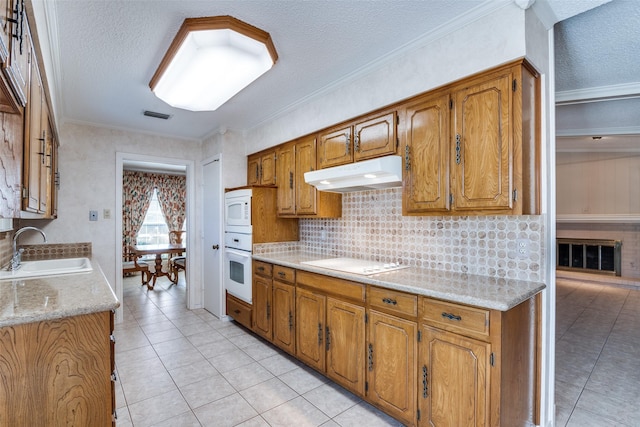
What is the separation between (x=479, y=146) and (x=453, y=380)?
129cm

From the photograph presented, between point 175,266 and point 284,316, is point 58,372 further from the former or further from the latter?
point 175,266

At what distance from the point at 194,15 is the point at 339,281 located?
1926 millimetres

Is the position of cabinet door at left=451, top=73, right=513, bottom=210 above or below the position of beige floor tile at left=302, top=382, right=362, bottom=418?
above

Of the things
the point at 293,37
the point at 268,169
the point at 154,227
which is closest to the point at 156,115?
the point at 268,169

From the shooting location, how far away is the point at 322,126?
9.45ft

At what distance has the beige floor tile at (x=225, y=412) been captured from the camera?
1.99 m

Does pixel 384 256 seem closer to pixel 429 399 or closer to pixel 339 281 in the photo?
pixel 339 281

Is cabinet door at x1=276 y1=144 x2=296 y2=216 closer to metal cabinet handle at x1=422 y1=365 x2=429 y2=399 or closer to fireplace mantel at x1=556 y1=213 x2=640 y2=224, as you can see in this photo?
metal cabinet handle at x1=422 y1=365 x2=429 y2=399

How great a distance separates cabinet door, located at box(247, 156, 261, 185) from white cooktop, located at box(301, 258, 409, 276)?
1609mm

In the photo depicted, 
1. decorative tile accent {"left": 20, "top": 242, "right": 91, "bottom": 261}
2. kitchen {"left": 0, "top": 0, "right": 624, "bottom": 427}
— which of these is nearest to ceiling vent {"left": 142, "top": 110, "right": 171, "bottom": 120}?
kitchen {"left": 0, "top": 0, "right": 624, "bottom": 427}

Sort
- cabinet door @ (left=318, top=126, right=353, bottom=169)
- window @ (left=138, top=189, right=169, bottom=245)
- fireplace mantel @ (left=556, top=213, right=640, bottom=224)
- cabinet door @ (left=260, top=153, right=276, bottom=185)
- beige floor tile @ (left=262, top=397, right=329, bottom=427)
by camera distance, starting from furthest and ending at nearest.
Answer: window @ (left=138, top=189, right=169, bottom=245) < fireplace mantel @ (left=556, top=213, right=640, bottom=224) < cabinet door @ (left=260, top=153, right=276, bottom=185) < cabinet door @ (left=318, top=126, right=353, bottom=169) < beige floor tile @ (left=262, top=397, right=329, bottom=427)

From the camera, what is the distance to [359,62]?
234cm

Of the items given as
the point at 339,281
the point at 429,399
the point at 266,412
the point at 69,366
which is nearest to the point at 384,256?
the point at 339,281

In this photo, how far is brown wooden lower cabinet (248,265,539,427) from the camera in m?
1.51
